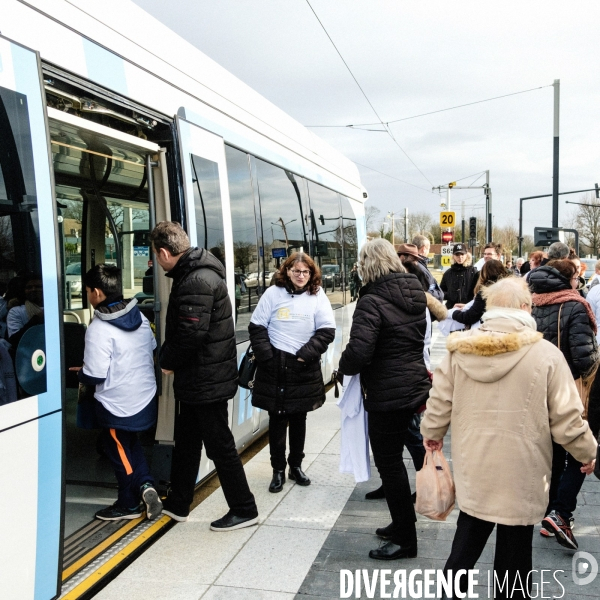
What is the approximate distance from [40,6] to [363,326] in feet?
7.38

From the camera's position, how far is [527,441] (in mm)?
2971

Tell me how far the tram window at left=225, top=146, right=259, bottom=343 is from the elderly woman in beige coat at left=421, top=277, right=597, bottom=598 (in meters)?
2.59

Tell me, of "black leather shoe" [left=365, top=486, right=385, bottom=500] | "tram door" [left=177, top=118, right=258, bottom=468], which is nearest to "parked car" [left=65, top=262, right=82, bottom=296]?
"tram door" [left=177, top=118, right=258, bottom=468]

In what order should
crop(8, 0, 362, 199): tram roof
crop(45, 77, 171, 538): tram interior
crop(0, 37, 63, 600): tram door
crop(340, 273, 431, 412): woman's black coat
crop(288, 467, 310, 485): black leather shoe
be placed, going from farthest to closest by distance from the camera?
crop(288, 467, 310, 485): black leather shoe → crop(45, 77, 171, 538): tram interior → crop(340, 273, 431, 412): woman's black coat → crop(8, 0, 362, 199): tram roof → crop(0, 37, 63, 600): tram door

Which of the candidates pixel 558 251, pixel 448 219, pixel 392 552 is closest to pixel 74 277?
pixel 392 552

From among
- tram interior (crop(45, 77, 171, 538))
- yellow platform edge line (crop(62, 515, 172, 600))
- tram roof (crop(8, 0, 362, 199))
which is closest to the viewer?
tram roof (crop(8, 0, 362, 199))

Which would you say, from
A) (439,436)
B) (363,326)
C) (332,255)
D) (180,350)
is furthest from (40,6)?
(332,255)

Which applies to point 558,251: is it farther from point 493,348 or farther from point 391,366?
point 493,348

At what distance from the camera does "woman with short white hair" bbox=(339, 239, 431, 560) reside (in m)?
3.94

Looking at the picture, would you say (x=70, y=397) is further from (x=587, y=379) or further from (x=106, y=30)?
(x=587, y=379)

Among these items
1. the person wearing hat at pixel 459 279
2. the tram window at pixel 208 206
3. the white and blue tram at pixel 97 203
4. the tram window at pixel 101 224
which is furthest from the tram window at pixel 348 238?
the tram window at pixel 208 206

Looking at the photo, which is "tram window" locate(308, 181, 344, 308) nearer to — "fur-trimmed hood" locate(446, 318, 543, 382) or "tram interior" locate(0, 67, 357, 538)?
"tram interior" locate(0, 67, 357, 538)

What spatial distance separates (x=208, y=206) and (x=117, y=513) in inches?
84.6

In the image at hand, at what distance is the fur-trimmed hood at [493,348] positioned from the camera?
295 centimetres
